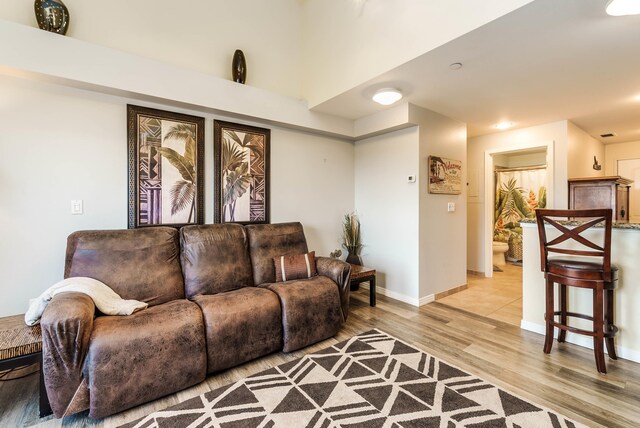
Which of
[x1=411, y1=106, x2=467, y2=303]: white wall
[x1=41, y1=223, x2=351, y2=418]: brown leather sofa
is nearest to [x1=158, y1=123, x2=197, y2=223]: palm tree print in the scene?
[x1=41, y1=223, x2=351, y2=418]: brown leather sofa

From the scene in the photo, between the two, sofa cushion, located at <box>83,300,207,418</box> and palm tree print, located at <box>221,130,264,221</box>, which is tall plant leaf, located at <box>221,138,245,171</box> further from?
sofa cushion, located at <box>83,300,207,418</box>

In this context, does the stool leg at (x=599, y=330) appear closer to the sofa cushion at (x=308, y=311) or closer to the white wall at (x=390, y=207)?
the white wall at (x=390, y=207)

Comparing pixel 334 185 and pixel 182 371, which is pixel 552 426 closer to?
pixel 182 371

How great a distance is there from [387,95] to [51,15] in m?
2.87

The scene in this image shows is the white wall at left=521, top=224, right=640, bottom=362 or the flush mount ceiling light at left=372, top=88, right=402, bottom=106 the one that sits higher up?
the flush mount ceiling light at left=372, top=88, right=402, bottom=106

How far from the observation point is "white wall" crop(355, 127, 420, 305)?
3.53 meters

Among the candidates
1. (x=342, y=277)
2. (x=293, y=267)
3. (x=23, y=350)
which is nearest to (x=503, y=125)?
(x=342, y=277)

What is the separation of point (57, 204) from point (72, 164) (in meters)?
0.35

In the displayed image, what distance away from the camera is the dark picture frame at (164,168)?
2631 millimetres

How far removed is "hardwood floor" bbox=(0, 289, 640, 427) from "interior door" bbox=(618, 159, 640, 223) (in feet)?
15.7

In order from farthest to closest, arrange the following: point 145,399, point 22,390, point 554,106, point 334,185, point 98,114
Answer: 1. point 334,185
2. point 554,106
3. point 98,114
4. point 22,390
5. point 145,399

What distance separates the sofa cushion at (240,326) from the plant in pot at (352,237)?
1.82 metres

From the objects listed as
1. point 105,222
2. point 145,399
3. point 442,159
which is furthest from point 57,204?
point 442,159

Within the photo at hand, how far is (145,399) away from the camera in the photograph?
5.77 ft
